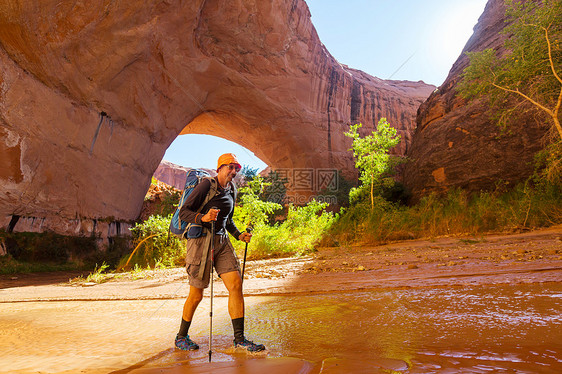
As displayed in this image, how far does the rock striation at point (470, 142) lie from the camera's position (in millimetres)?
11094

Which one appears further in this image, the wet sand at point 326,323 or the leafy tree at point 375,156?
the leafy tree at point 375,156


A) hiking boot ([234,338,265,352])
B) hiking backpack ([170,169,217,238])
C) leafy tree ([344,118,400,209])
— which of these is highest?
leafy tree ([344,118,400,209])

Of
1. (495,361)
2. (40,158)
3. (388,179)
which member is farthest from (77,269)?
(495,361)

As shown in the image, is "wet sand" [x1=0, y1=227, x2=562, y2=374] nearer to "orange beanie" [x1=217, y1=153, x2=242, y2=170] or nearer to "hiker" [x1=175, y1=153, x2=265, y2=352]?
"hiker" [x1=175, y1=153, x2=265, y2=352]

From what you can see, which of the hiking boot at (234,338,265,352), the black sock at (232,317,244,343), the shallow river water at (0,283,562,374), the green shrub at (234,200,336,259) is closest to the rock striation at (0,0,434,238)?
the green shrub at (234,200,336,259)

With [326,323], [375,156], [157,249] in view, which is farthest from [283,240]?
[326,323]

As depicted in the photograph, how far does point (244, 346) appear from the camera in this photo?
196cm

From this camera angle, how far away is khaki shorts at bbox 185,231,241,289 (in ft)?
7.55

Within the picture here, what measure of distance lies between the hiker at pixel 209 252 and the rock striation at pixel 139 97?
1029cm

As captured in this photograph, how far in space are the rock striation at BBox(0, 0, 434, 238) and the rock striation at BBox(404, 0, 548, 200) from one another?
713 cm

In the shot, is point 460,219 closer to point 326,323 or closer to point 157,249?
point 326,323

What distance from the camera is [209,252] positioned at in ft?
7.66

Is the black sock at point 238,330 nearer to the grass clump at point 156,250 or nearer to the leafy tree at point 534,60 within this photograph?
the grass clump at point 156,250

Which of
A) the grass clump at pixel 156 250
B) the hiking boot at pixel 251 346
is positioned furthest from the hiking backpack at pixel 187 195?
the grass clump at pixel 156 250
